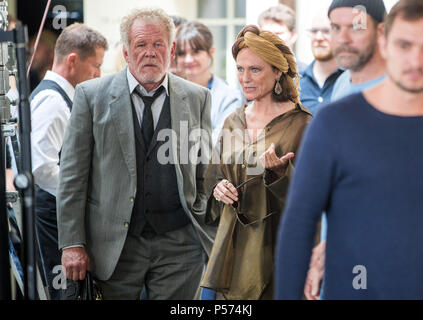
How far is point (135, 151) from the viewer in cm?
263

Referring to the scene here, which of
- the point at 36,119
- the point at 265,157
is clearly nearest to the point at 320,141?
the point at 265,157

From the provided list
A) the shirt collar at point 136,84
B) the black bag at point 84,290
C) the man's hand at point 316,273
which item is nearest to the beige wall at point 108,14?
the shirt collar at point 136,84

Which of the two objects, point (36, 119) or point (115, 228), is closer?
point (115, 228)

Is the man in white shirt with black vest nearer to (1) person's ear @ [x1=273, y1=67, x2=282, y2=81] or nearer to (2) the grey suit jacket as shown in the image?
(2) the grey suit jacket

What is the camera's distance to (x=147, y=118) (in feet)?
8.75

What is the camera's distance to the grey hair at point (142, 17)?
8.59 feet

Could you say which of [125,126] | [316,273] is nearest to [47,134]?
[125,126]

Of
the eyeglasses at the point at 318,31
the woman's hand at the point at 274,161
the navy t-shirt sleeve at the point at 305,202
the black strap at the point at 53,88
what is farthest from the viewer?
the black strap at the point at 53,88

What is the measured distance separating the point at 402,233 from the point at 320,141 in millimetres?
366

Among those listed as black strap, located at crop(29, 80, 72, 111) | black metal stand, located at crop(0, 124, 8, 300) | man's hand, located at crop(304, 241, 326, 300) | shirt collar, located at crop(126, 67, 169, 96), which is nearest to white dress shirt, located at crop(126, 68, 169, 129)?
shirt collar, located at crop(126, 67, 169, 96)

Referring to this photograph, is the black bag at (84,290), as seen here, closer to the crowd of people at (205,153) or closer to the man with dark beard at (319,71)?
the crowd of people at (205,153)

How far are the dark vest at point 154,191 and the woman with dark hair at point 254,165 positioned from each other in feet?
0.61
